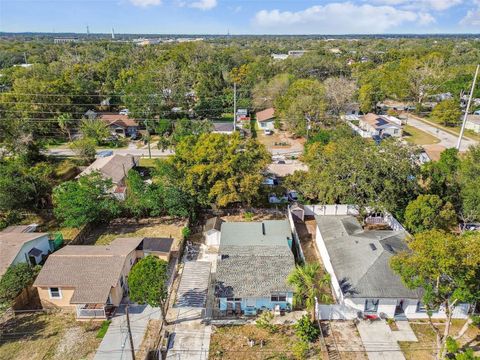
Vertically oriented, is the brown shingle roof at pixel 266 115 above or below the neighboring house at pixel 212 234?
above

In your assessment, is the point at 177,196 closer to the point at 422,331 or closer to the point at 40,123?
the point at 422,331

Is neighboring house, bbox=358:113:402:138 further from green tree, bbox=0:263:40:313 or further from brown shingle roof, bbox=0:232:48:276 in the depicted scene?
green tree, bbox=0:263:40:313

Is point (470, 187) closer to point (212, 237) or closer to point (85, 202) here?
point (212, 237)

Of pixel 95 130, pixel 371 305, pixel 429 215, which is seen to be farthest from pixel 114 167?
pixel 429 215

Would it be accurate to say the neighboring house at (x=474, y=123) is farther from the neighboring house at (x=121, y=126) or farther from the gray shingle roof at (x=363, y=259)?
the neighboring house at (x=121, y=126)

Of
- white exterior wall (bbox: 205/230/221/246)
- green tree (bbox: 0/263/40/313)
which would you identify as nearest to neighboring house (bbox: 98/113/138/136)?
white exterior wall (bbox: 205/230/221/246)

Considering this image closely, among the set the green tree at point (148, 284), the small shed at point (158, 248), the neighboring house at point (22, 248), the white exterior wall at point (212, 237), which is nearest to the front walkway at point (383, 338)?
the green tree at point (148, 284)
